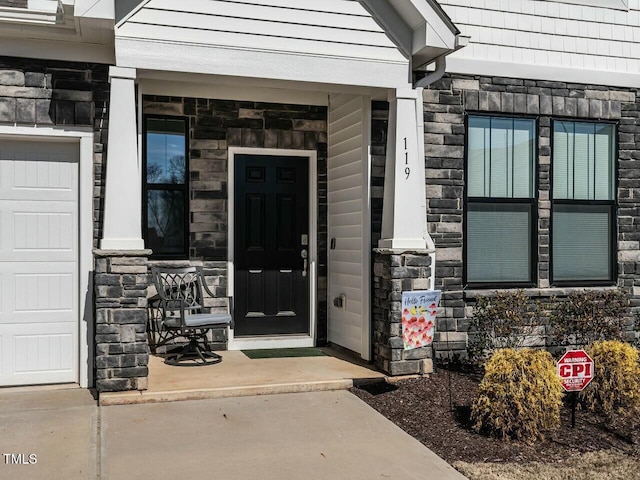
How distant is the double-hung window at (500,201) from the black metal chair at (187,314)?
8.99ft

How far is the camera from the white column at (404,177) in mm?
6246

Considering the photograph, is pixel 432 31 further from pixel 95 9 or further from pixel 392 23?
pixel 95 9

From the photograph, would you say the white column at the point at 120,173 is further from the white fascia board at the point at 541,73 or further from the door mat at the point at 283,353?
the white fascia board at the point at 541,73

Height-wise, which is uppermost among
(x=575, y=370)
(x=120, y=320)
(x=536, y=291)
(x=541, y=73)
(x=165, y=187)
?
(x=541, y=73)

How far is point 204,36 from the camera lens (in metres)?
5.63

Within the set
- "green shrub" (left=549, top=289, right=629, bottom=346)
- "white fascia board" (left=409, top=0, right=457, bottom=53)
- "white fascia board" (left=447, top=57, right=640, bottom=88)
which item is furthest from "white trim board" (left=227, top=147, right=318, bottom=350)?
"green shrub" (left=549, top=289, right=629, bottom=346)

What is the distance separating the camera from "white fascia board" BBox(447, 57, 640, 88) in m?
7.13

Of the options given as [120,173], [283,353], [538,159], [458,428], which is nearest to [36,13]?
[120,173]

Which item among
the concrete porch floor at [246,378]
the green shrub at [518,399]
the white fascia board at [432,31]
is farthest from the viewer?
the white fascia board at [432,31]

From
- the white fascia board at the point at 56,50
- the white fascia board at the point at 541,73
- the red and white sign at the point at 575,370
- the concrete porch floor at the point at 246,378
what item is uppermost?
the white fascia board at the point at 541,73

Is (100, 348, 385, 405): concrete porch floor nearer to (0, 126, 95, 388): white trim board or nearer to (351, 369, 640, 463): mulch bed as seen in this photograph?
(351, 369, 640, 463): mulch bed

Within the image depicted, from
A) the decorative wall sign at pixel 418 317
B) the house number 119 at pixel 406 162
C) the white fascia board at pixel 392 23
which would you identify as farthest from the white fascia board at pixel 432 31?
the decorative wall sign at pixel 418 317

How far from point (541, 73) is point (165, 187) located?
4229mm

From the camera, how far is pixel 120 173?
5.47 metres
